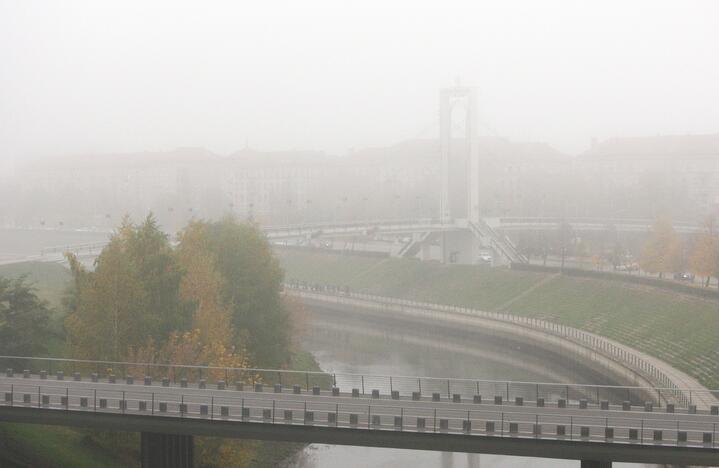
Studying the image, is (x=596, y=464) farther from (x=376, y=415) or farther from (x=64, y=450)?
(x=64, y=450)

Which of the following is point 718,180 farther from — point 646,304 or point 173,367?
point 173,367

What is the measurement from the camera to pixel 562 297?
2567 cm

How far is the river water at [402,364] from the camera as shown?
46.3 feet

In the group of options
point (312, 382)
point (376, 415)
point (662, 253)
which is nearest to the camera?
point (376, 415)

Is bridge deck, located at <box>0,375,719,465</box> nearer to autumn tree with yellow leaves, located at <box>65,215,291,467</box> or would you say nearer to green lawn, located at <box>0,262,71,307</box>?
autumn tree with yellow leaves, located at <box>65,215,291,467</box>

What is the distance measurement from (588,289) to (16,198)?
19711 millimetres

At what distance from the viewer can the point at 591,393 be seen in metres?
17.9

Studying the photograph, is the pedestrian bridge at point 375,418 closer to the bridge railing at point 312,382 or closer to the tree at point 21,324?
the bridge railing at point 312,382

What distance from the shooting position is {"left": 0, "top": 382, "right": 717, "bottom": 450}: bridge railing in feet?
29.9

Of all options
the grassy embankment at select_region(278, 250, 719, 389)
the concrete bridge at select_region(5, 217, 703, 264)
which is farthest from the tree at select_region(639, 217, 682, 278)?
the concrete bridge at select_region(5, 217, 703, 264)

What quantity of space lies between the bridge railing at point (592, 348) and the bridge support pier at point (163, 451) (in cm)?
346

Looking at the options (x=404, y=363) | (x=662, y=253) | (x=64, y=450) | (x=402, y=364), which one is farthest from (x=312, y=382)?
(x=662, y=253)

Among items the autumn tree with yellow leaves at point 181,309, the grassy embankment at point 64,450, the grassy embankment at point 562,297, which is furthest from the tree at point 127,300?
the grassy embankment at point 562,297

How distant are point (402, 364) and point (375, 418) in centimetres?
1228
